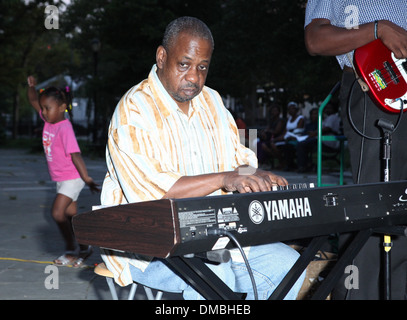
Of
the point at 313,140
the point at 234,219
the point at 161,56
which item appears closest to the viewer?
the point at 234,219

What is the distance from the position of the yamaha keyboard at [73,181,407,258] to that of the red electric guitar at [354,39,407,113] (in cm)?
71

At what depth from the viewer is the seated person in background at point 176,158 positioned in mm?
2145

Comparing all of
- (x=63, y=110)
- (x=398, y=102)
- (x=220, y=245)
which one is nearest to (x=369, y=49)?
(x=398, y=102)

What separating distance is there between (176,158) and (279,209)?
683 mm

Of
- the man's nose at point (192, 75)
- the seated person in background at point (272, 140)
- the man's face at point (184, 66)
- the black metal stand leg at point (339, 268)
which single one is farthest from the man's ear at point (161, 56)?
the seated person in background at point (272, 140)

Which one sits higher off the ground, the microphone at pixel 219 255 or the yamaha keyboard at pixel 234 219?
the yamaha keyboard at pixel 234 219

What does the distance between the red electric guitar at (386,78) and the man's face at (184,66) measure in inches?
31.0

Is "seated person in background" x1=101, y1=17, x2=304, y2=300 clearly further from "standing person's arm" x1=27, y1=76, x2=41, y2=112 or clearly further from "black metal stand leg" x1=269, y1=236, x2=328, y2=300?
"standing person's arm" x1=27, y1=76, x2=41, y2=112

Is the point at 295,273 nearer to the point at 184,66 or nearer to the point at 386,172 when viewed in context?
the point at 386,172

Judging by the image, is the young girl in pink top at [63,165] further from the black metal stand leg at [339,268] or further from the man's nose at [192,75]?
the black metal stand leg at [339,268]

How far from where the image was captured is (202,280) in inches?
73.8
